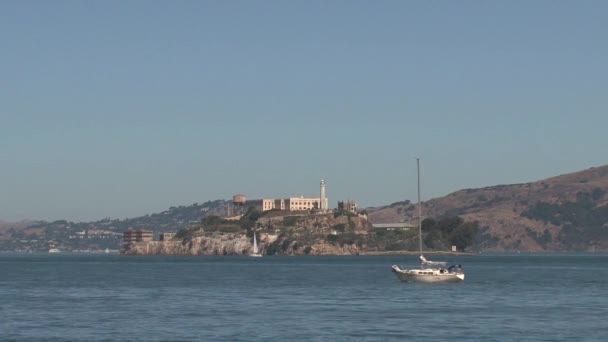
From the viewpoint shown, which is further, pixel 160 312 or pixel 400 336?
pixel 160 312

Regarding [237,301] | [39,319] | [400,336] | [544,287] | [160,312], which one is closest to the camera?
[400,336]

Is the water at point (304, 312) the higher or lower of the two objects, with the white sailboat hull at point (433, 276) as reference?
lower

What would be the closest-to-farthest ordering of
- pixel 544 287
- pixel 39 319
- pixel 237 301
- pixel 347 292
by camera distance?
1. pixel 39 319
2. pixel 237 301
3. pixel 347 292
4. pixel 544 287

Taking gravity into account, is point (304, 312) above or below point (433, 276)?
below

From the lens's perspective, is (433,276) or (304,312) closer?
(304,312)

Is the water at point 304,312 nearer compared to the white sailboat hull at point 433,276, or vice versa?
the water at point 304,312

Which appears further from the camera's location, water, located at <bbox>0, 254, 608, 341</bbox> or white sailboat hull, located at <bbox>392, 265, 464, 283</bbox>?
white sailboat hull, located at <bbox>392, 265, 464, 283</bbox>

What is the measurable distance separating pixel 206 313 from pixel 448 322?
63.8 feet

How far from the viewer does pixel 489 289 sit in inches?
5054

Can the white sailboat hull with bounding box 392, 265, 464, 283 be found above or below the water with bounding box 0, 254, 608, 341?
above

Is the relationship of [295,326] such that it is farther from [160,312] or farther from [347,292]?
[347,292]

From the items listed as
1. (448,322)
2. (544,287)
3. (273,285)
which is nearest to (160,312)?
(448,322)

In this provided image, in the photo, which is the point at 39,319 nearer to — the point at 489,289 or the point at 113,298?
the point at 113,298

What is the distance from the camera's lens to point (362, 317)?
285 ft
